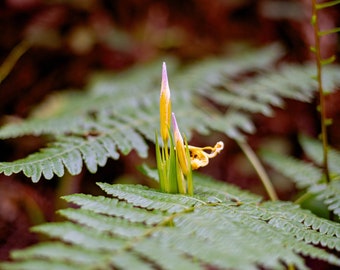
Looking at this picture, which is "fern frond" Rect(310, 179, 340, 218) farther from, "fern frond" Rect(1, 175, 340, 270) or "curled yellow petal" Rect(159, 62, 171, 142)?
"curled yellow petal" Rect(159, 62, 171, 142)

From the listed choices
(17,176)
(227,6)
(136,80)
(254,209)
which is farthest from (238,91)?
(227,6)

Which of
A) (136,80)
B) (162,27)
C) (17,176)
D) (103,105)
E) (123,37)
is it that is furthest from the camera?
(162,27)

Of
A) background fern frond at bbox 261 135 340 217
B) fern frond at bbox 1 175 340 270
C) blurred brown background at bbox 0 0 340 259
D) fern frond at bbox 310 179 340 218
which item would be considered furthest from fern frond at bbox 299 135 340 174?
blurred brown background at bbox 0 0 340 259

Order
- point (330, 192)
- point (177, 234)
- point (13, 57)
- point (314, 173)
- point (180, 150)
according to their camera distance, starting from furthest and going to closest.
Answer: point (13, 57) < point (314, 173) < point (330, 192) < point (180, 150) < point (177, 234)

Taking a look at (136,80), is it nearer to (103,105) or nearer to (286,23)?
(103,105)

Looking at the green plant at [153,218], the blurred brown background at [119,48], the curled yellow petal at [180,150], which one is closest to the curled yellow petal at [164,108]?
the curled yellow petal at [180,150]

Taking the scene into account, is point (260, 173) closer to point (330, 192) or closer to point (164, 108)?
point (330, 192)

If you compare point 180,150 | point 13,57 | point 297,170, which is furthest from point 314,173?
point 13,57
